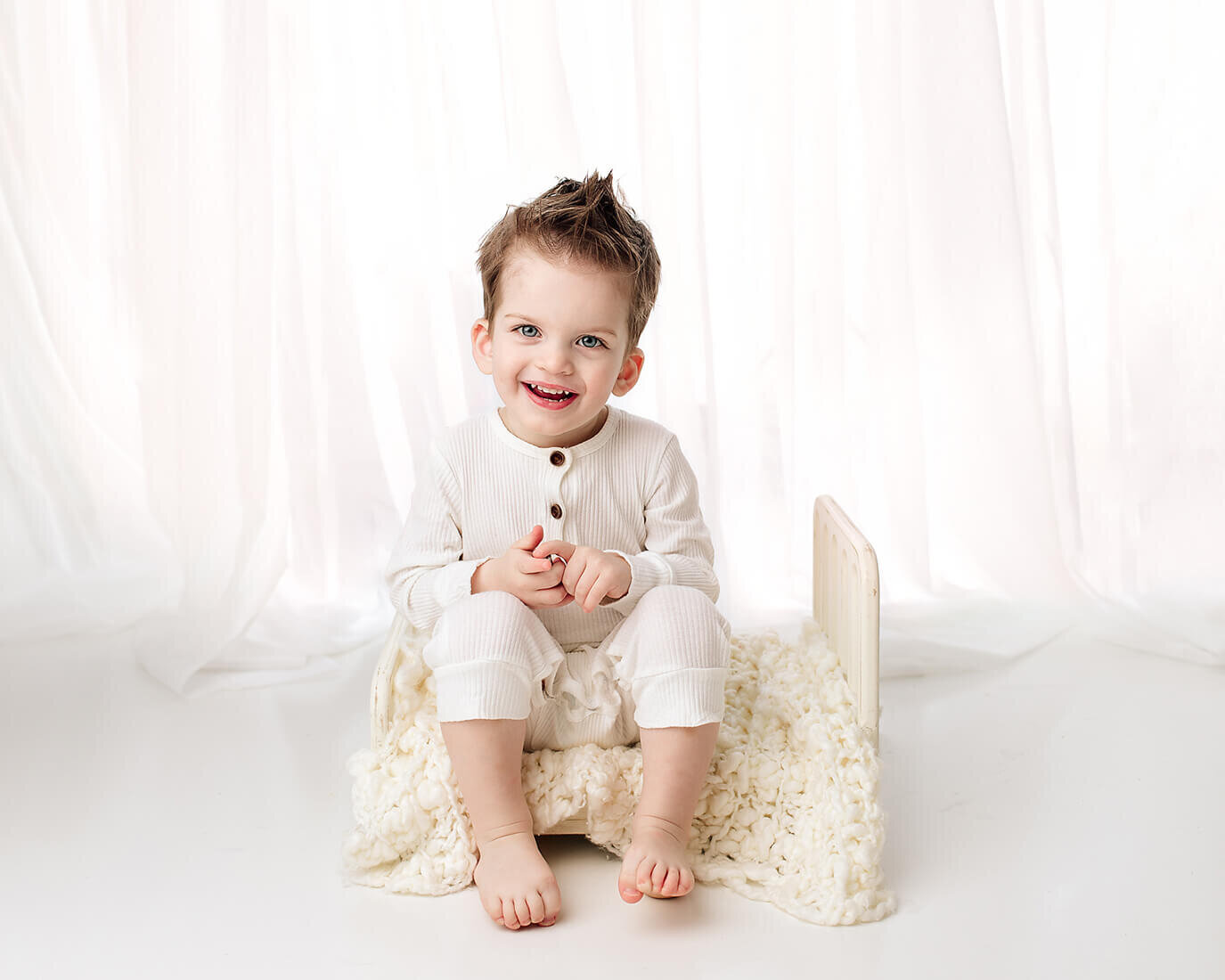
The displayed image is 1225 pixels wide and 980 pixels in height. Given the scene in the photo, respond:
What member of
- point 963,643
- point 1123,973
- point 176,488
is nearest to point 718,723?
point 1123,973

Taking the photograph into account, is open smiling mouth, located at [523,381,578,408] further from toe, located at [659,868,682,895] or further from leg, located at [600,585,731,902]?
toe, located at [659,868,682,895]

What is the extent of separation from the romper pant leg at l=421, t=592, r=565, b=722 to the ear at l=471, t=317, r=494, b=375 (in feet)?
0.85

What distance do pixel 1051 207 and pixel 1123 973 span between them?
4.18 ft

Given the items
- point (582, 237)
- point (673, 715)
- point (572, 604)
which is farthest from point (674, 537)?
point (582, 237)

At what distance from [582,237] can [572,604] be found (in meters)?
0.40

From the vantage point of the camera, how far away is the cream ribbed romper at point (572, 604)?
129cm

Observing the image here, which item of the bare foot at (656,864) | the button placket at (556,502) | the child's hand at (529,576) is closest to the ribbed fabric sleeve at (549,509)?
the button placket at (556,502)

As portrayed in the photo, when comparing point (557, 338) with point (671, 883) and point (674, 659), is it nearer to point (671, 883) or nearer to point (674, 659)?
point (674, 659)

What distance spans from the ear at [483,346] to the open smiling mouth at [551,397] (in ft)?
0.22

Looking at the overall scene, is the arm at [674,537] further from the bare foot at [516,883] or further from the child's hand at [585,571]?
the bare foot at [516,883]

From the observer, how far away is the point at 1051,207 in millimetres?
2029

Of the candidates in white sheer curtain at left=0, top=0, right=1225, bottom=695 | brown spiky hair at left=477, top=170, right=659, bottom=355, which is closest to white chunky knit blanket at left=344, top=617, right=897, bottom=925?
brown spiky hair at left=477, top=170, right=659, bottom=355

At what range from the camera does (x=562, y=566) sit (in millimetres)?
1311

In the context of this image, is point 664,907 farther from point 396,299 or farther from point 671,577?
point 396,299
